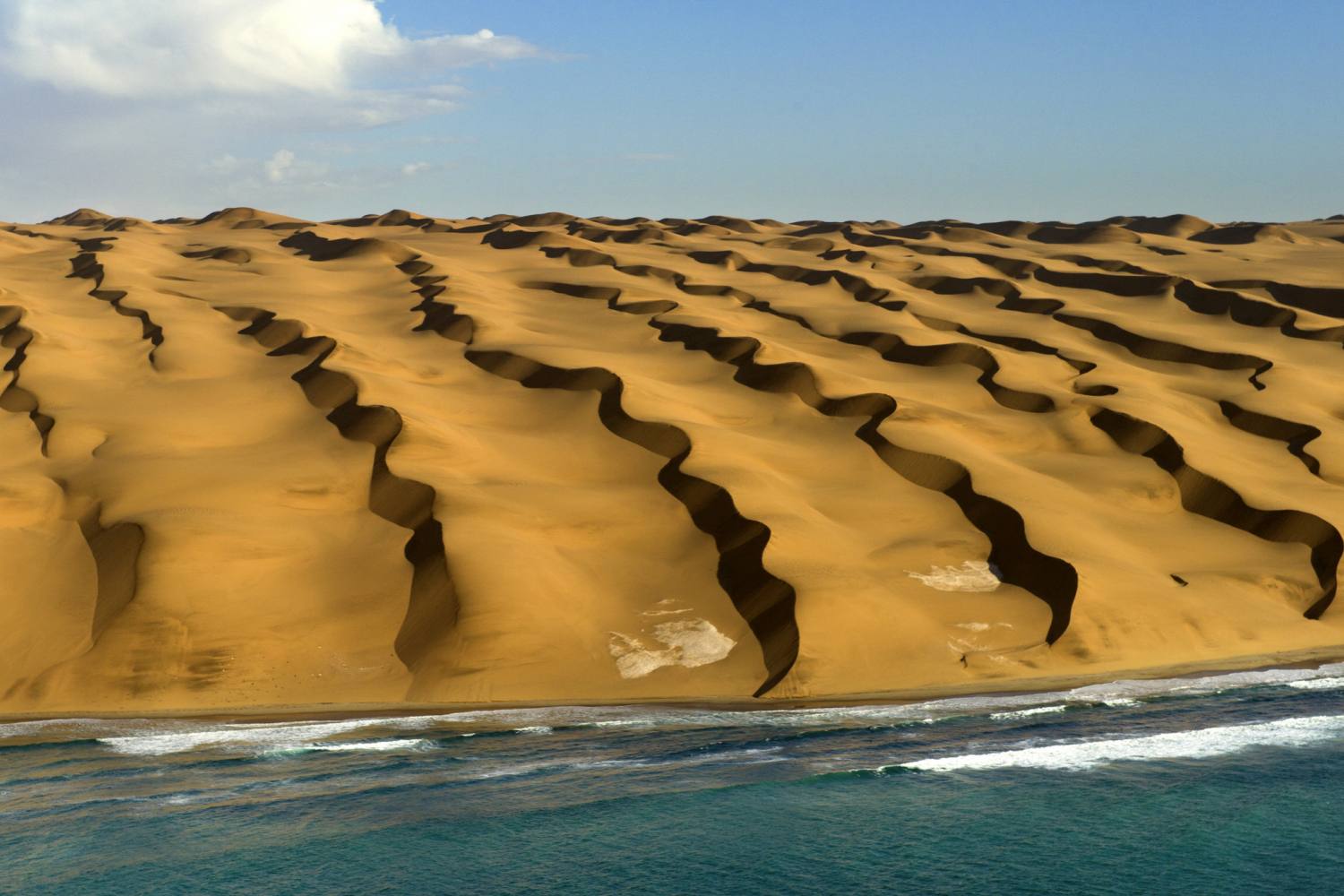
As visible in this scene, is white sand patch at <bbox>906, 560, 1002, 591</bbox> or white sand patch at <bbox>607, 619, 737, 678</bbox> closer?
white sand patch at <bbox>607, 619, 737, 678</bbox>

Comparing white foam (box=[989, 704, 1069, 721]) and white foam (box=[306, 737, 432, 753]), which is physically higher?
white foam (box=[989, 704, 1069, 721])

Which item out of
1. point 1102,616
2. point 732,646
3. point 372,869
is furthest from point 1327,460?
point 372,869

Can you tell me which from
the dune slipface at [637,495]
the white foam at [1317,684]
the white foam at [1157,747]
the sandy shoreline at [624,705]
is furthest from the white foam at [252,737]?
the white foam at [1317,684]

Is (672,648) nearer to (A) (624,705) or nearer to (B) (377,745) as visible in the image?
(A) (624,705)

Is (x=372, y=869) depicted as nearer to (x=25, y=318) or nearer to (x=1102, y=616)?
(x=1102, y=616)

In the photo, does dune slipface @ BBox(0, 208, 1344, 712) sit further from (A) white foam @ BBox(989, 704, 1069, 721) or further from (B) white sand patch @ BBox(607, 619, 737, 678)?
(A) white foam @ BBox(989, 704, 1069, 721)

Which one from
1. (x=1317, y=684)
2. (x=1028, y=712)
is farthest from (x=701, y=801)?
(x=1317, y=684)

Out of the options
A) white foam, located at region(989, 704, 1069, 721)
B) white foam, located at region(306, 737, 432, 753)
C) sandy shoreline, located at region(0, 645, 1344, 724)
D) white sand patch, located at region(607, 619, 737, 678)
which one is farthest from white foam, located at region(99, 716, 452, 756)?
white foam, located at region(989, 704, 1069, 721)
